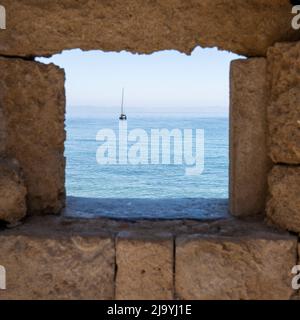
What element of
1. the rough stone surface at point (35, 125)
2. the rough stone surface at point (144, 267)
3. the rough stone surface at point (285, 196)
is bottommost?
the rough stone surface at point (144, 267)

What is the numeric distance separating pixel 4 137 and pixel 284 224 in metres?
1.88

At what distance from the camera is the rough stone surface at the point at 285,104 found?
2576 millimetres

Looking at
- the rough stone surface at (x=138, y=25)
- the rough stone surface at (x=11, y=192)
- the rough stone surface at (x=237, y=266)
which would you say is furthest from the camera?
the rough stone surface at (x=138, y=25)

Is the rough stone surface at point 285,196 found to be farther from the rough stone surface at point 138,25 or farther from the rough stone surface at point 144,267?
the rough stone surface at point 138,25

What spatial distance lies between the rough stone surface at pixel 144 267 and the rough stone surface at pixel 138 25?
1.26 meters

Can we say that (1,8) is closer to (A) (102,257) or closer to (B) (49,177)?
(B) (49,177)

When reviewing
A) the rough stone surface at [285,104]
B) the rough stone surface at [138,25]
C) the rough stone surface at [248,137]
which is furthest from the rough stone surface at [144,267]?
the rough stone surface at [138,25]

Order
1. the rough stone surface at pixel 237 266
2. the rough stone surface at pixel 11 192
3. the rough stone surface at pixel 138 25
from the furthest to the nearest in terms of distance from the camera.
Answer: the rough stone surface at pixel 138 25
the rough stone surface at pixel 11 192
the rough stone surface at pixel 237 266

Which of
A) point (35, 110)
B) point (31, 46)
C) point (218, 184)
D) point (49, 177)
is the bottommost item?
point (218, 184)

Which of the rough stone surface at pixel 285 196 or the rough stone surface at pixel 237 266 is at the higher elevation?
the rough stone surface at pixel 285 196

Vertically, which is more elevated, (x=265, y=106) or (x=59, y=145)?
(x=265, y=106)

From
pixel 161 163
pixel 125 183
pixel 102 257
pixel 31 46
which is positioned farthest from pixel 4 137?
pixel 161 163

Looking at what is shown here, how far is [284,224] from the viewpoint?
269 cm

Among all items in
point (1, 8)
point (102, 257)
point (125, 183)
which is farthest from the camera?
point (125, 183)
